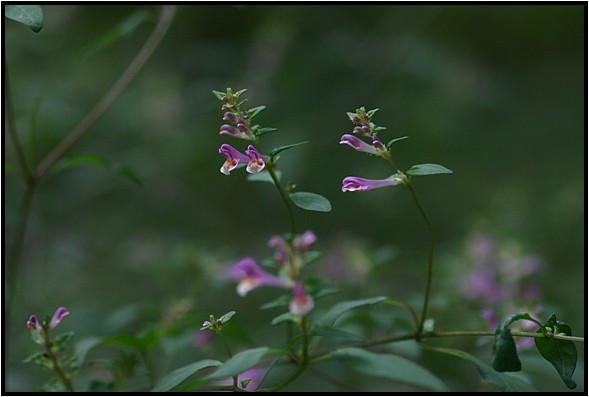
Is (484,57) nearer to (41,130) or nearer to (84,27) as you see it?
(84,27)

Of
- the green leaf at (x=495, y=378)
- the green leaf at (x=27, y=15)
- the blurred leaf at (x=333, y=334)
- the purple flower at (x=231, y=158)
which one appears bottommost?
the green leaf at (x=495, y=378)

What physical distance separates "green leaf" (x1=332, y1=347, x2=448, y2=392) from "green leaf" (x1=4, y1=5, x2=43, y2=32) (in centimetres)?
47

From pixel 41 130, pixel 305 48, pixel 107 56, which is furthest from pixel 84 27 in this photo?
pixel 305 48

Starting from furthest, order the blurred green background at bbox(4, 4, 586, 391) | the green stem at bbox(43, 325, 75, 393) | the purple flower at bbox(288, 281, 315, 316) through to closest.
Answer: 1. the blurred green background at bbox(4, 4, 586, 391)
2. the green stem at bbox(43, 325, 75, 393)
3. the purple flower at bbox(288, 281, 315, 316)

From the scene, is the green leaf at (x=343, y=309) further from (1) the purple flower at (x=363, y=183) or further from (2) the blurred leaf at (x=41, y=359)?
(2) the blurred leaf at (x=41, y=359)

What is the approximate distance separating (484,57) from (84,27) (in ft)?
5.39

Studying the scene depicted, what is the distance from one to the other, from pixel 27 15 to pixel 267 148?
115cm

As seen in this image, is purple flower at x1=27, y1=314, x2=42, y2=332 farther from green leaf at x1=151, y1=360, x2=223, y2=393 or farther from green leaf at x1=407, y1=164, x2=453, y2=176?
green leaf at x1=407, y1=164, x2=453, y2=176

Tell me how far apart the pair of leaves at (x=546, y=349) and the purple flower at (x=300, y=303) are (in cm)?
18

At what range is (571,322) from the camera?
1.39 meters

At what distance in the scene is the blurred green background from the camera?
171 centimetres

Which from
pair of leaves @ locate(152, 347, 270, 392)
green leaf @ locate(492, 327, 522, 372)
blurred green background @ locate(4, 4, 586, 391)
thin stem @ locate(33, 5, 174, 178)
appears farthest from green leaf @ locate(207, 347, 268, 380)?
blurred green background @ locate(4, 4, 586, 391)

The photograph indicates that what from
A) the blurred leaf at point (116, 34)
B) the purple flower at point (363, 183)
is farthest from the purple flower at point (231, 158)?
the blurred leaf at point (116, 34)

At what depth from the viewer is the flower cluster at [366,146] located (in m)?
0.65
